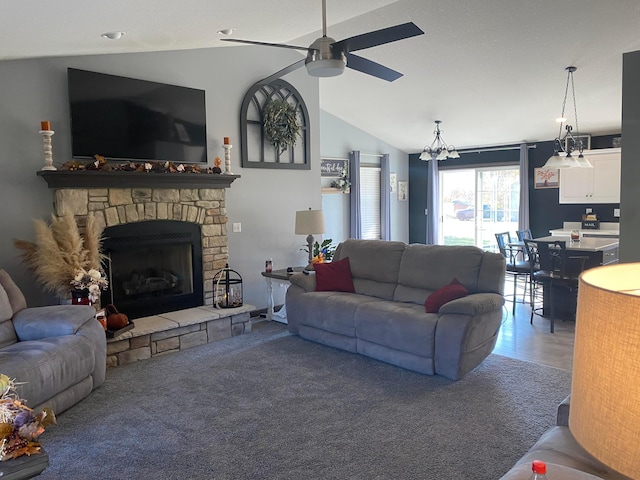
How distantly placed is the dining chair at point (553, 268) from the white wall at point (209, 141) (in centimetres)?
290

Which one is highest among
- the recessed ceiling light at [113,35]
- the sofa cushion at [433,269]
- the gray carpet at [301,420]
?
the recessed ceiling light at [113,35]

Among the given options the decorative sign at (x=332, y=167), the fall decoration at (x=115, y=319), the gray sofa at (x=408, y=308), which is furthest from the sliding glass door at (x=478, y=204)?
the fall decoration at (x=115, y=319)

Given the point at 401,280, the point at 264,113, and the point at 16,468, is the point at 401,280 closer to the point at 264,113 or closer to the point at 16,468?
the point at 264,113

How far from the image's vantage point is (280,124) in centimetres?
614

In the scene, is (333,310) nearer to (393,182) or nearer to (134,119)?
(134,119)

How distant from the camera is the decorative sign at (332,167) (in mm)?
8625

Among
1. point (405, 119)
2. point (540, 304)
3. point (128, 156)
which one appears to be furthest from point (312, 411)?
point (405, 119)

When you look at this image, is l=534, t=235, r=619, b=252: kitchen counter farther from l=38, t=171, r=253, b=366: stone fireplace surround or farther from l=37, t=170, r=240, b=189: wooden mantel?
l=37, t=170, r=240, b=189: wooden mantel

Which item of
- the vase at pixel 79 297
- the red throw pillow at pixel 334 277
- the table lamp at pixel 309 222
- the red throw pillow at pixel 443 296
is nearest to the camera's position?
the red throw pillow at pixel 443 296

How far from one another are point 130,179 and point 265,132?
1916 millimetres

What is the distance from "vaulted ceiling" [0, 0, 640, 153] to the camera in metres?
3.53

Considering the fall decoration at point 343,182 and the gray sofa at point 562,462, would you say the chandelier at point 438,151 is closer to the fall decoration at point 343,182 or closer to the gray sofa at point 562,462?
the fall decoration at point 343,182

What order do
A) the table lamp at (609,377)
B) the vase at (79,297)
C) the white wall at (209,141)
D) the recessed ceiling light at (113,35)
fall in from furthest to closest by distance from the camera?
1. the white wall at (209,141)
2. the vase at (79,297)
3. the recessed ceiling light at (113,35)
4. the table lamp at (609,377)

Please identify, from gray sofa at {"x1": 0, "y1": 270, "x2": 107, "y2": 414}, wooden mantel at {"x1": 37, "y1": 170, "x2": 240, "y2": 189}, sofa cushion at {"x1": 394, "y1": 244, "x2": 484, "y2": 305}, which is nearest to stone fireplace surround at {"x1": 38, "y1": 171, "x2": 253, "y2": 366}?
wooden mantel at {"x1": 37, "y1": 170, "x2": 240, "y2": 189}
